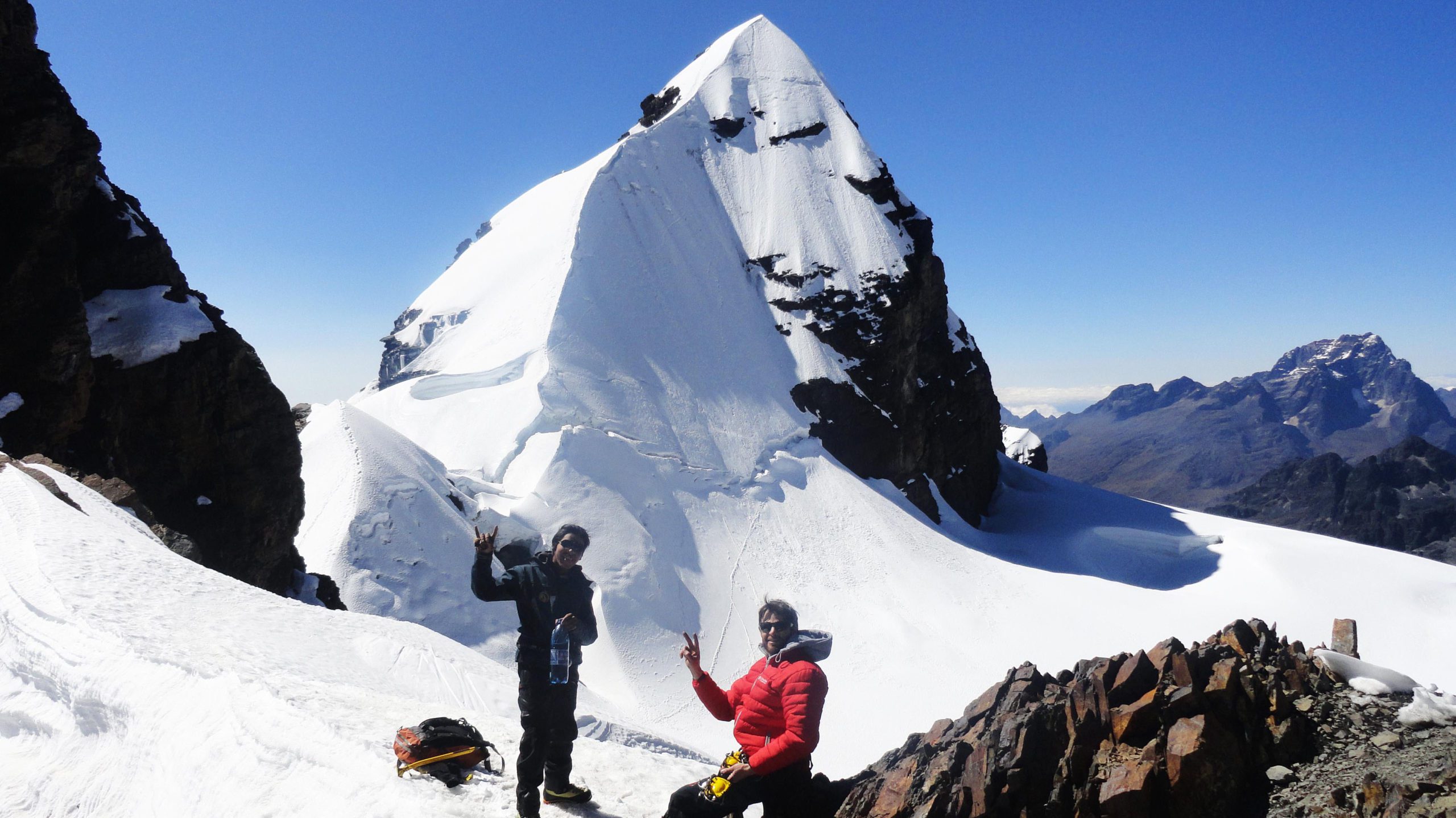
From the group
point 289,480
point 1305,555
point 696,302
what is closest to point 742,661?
point 289,480

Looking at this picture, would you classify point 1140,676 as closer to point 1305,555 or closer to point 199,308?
point 199,308

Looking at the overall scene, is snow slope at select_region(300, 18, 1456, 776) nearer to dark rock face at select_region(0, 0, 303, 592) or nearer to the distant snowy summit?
the distant snowy summit

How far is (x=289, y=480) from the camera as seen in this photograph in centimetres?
1531

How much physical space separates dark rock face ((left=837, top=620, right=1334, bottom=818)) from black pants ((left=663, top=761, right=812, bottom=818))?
0.46m

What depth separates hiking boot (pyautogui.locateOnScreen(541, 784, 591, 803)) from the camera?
4664 mm

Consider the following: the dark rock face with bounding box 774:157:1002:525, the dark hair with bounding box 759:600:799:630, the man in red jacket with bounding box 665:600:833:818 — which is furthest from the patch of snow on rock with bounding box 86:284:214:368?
the dark rock face with bounding box 774:157:1002:525

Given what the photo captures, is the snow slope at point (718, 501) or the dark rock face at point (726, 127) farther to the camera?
the dark rock face at point (726, 127)

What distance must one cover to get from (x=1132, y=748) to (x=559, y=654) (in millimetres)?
3588

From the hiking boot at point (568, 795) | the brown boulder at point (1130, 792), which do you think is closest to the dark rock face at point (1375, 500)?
the brown boulder at point (1130, 792)

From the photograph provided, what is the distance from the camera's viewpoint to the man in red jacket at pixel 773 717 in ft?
12.7

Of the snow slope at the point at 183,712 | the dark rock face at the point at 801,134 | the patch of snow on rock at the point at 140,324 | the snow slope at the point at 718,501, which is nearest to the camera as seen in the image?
the snow slope at the point at 183,712

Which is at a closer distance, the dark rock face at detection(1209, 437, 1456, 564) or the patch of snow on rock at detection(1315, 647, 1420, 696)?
the patch of snow on rock at detection(1315, 647, 1420, 696)

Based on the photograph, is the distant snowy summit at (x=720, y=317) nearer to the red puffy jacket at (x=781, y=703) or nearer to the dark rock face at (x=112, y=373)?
the dark rock face at (x=112, y=373)

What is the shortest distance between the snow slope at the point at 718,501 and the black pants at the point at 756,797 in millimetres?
12240
